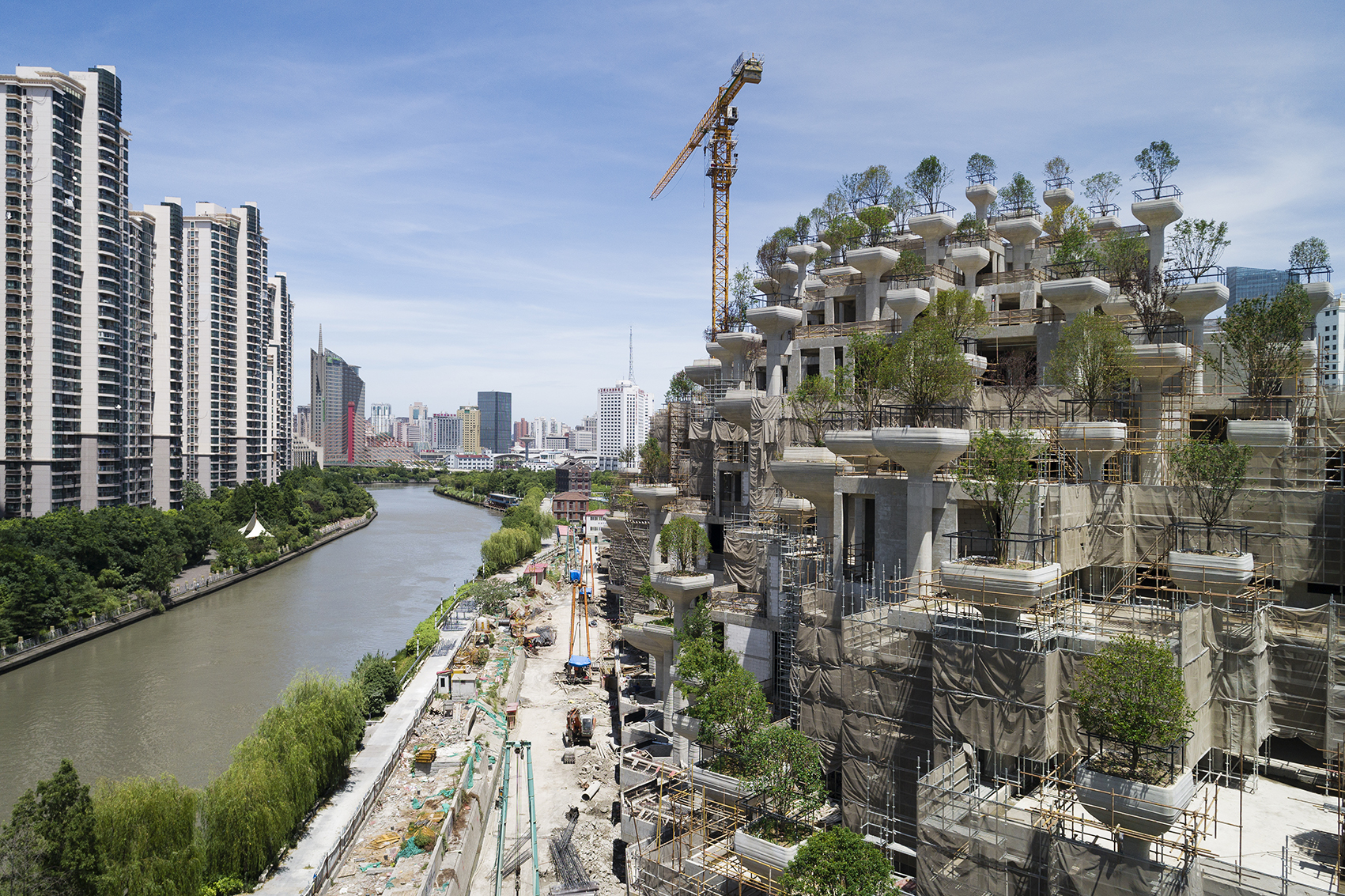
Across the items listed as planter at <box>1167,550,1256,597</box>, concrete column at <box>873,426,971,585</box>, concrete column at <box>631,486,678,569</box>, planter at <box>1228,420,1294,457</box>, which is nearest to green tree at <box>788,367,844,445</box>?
concrete column at <box>873,426,971,585</box>

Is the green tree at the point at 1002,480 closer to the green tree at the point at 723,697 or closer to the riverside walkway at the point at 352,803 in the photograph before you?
the green tree at the point at 723,697

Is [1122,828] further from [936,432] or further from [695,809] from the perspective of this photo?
[695,809]

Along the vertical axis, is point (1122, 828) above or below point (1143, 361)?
below

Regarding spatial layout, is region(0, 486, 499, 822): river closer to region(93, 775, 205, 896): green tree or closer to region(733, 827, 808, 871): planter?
region(93, 775, 205, 896): green tree

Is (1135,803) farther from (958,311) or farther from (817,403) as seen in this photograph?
(958,311)

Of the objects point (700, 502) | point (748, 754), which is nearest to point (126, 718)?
point (700, 502)
